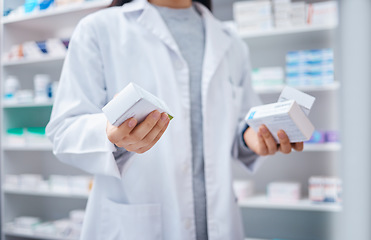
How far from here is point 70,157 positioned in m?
0.69

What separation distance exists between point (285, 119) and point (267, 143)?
5.5 inches

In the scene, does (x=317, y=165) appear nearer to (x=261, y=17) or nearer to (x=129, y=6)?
(x=261, y=17)

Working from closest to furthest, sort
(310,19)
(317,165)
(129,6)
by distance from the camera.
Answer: (129,6), (310,19), (317,165)

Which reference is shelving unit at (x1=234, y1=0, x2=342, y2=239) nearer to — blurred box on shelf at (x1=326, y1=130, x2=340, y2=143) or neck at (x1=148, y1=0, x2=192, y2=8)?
blurred box on shelf at (x1=326, y1=130, x2=340, y2=143)

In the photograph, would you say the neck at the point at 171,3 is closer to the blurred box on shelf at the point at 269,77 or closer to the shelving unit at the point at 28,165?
the blurred box on shelf at the point at 269,77

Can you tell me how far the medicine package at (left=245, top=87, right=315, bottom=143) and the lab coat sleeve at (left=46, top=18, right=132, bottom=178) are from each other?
0.25 meters

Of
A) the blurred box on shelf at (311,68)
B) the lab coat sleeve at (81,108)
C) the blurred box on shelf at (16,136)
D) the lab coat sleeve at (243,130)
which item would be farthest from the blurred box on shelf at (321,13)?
the blurred box on shelf at (16,136)

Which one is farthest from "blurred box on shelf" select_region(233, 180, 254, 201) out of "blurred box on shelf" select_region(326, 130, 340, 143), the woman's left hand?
the woman's left hand

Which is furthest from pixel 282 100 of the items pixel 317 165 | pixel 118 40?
pixel 317 165

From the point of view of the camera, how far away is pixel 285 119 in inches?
24.9

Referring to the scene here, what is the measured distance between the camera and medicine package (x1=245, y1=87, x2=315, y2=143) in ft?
2.04

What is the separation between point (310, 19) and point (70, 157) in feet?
6.01

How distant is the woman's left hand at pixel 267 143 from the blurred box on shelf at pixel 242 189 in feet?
4.50

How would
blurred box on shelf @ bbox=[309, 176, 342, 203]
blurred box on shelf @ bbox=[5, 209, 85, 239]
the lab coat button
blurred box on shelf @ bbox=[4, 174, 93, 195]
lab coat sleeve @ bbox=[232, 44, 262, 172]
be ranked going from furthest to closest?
1. blurred box on shelf @ bbox=[4, 174, 93, 195]
2. blurred box on shelf @ bbox=[5, 209, 85, 239]
3. blurred box on shelf @ bbox=[309, 176, 342, 203]
4. lab coat sleeve @ bbox=[232, 44, 262, 172]
5. the lab coat button
